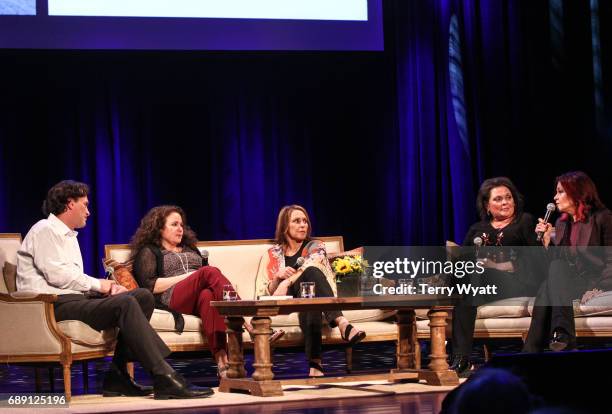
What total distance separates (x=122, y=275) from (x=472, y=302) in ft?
6.32

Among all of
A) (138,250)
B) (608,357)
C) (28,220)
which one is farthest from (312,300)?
(28,220)

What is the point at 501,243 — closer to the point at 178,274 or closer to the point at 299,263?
the point at 299,263

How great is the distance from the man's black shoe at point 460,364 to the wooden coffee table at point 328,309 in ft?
0.65

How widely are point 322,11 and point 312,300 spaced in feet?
11.6

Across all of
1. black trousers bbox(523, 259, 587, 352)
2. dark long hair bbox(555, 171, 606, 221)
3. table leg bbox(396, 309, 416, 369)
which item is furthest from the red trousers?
dark long hair bbox(555, 171, 606, 221)

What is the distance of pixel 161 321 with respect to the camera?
5078 millimetres

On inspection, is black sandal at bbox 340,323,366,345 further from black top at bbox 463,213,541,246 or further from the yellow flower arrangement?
black top at bbox 463,213,541,246

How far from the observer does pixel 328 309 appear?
4555mm

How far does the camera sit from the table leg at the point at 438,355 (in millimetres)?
4715

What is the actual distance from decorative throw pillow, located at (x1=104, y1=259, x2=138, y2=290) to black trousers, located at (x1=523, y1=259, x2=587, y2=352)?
2155mm

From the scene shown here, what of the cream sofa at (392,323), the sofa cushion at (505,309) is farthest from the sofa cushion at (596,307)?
the sofa cushion at (505,309)

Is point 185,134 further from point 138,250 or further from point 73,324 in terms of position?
point 73,324

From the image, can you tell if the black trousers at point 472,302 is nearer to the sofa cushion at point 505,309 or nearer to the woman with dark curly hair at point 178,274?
the sofa cushion at point 505,309

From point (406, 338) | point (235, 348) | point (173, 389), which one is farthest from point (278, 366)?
point (173, 389)
